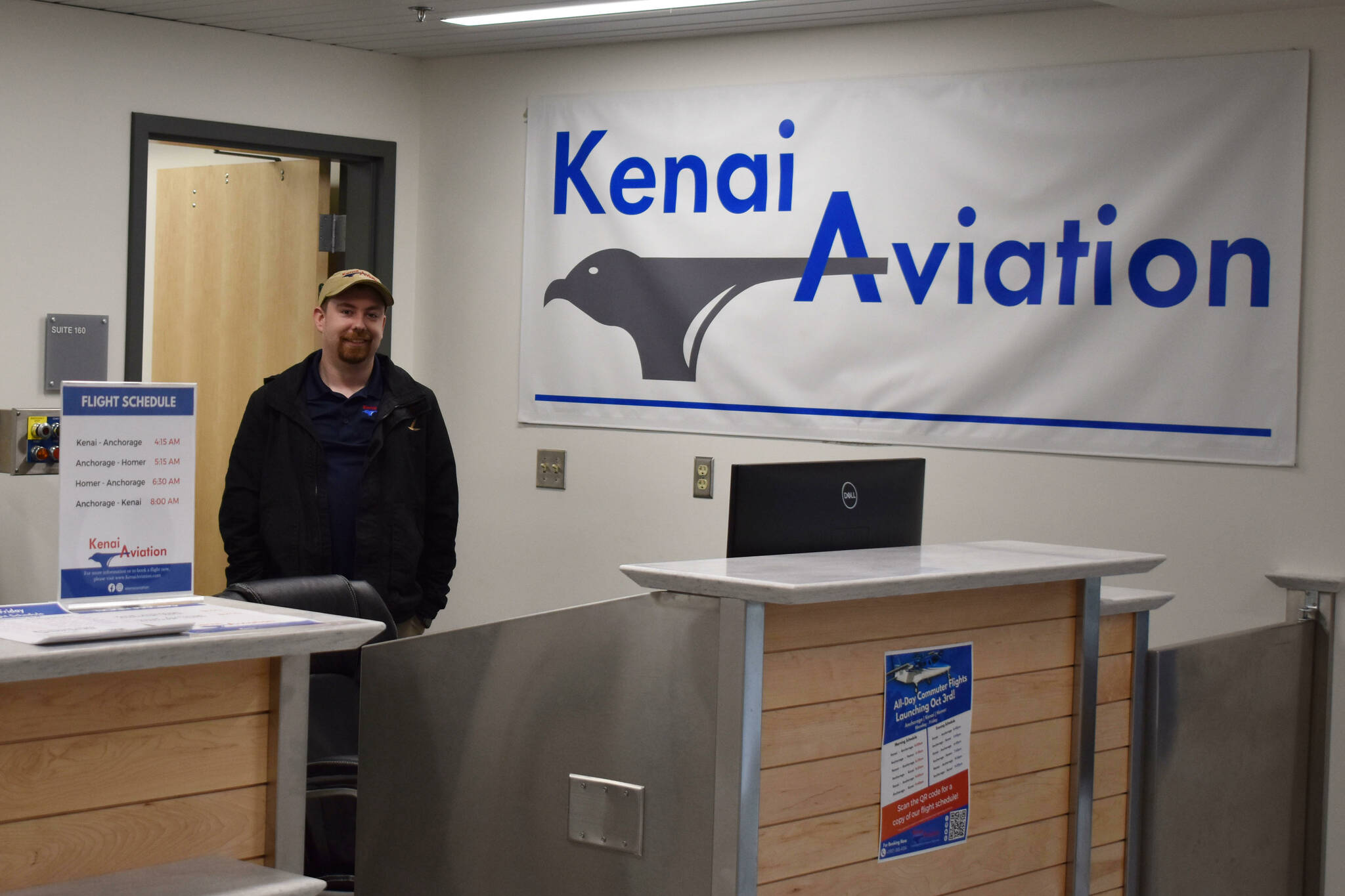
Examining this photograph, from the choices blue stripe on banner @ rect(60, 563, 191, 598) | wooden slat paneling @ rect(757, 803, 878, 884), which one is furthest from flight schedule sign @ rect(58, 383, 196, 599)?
wooden slat paneling @ rect(757, 803, 878, 884)

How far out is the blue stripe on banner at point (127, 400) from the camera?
1776 mm

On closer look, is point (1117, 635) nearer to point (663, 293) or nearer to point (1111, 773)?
point (1111, 773)

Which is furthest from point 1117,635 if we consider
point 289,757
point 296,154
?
point 296,154

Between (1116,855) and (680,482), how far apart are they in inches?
87.0

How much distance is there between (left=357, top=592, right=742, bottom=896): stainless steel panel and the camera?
6.49 feet

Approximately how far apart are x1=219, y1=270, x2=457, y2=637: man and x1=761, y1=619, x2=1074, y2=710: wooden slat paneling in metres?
1.99

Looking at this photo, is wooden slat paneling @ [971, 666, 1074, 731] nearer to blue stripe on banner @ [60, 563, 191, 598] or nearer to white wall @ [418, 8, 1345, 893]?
blue stripe on banner @ [60, 563, 191, 598]

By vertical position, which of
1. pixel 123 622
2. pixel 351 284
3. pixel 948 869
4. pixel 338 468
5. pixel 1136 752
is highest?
pixel 351 284

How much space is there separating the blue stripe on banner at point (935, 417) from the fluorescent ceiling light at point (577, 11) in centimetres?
123

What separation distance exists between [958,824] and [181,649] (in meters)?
1.24

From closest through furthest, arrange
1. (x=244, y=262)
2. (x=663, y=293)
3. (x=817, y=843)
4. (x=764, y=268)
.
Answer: (x=817, y=843)
(x=764, y=268)
(x=663, y=293)
(x=244, y=262)

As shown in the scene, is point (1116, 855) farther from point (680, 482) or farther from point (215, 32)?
point (215, 32)

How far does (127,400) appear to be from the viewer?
181 cm

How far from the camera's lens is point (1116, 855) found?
2637 mm
